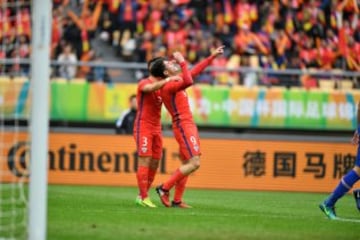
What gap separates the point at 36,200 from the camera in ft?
28.7

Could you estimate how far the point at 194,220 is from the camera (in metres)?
11.8

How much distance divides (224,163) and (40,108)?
45.0 ft

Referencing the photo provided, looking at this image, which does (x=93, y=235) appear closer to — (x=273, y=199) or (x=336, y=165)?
(x=273, y=199)

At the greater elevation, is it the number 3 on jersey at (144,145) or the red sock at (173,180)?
the number 3 on jersey at (144,145)

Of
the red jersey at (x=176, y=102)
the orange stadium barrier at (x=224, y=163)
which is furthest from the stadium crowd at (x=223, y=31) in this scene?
the red jersey at (x=176, y=102)

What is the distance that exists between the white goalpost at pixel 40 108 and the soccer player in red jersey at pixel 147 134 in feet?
16.4

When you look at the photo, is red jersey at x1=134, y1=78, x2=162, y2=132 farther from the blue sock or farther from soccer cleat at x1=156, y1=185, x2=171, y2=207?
the blue sock

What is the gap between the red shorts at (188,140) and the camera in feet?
45.5

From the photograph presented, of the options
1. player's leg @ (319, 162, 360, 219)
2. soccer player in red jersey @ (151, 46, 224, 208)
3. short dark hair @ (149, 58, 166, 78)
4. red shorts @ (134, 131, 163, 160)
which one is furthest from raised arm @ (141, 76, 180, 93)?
player's leg @ (319, 162, 360, 219)

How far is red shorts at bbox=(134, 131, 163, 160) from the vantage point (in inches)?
548

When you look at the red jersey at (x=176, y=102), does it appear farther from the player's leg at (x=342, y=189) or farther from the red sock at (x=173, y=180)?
the player's leg at (x=342, y=189)

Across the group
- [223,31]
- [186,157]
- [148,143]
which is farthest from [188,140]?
[223,31]

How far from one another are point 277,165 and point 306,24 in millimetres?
6317

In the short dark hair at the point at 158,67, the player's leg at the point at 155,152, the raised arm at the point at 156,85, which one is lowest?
the player's leg at the point at 155,152
